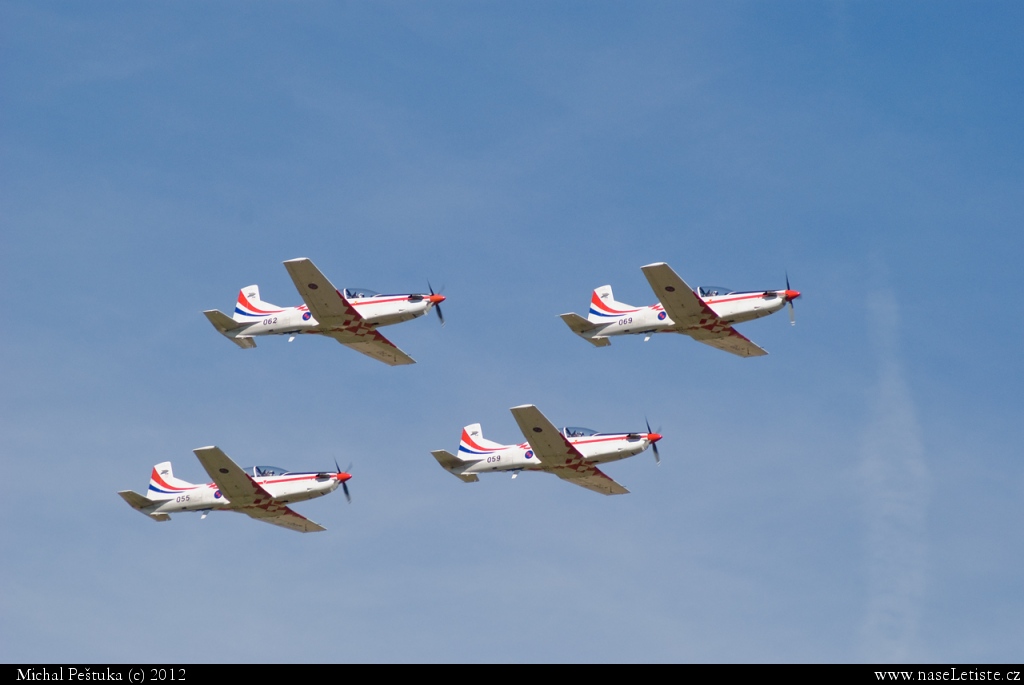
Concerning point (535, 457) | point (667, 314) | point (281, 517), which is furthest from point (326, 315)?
point (667, 314)

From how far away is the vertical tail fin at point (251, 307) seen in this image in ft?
207

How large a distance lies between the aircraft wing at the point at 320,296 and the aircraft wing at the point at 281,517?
7.97 metres

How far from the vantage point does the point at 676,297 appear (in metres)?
60.0

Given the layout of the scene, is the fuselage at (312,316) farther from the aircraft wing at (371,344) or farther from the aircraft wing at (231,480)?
the aircraft wing at (231,480)

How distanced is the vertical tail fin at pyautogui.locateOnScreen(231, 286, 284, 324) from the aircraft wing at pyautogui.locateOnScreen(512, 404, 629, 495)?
12220 millimetres

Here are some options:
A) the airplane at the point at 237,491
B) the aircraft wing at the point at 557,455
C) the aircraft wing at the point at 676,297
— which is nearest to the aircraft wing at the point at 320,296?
the airplane at the point at 237,491

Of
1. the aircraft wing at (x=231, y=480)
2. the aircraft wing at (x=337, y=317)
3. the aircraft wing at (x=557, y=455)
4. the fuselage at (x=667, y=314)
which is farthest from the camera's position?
the fuselage at (x=667, y=314)

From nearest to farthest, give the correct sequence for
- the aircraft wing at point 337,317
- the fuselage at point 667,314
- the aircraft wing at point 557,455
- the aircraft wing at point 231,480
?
the aircraft wing at point 231,480 → the aircraft wing at point 557,455 → the aircraft wing at point 337,317 → the fuselage at point 667,314

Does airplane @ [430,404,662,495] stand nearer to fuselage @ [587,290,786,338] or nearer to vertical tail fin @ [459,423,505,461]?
vertical tail fin @ [459,423,505,461]

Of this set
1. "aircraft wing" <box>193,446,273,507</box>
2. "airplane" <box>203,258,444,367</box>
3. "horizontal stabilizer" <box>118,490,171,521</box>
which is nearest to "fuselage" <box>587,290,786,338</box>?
"airplane" <box>203,258,444,367</box>
